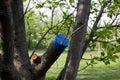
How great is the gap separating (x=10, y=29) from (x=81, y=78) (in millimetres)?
14438

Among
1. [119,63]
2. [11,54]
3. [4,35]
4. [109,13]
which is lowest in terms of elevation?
[119,63]

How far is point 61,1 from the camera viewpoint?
3.43 metres

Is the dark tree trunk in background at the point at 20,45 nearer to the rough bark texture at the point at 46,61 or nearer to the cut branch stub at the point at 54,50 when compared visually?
the rough bark texture at the point at 46,61

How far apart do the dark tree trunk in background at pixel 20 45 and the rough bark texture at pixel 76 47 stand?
0.27 m

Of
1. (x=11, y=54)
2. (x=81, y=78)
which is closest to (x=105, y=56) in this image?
(x=11, y=54)

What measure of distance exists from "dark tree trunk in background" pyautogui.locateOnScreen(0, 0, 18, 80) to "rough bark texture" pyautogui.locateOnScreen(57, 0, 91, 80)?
2.08 ft

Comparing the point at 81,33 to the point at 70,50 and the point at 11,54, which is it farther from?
the point at 11,54

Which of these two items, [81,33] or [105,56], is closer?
[81,33]

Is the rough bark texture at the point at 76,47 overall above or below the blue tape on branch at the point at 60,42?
below

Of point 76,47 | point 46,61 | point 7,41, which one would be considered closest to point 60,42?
point 46,61

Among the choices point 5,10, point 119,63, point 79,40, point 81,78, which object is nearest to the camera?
point 5,10

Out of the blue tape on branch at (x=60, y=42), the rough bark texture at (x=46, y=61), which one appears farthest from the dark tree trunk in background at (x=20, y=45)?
the blue tape on branch at (x=60, y=42)

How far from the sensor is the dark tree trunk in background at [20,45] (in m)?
2.01

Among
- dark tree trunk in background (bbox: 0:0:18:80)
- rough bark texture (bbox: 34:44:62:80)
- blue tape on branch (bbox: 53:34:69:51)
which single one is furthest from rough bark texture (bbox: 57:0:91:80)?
dark tree trunk in background (bbox: 0:0:18:80)
